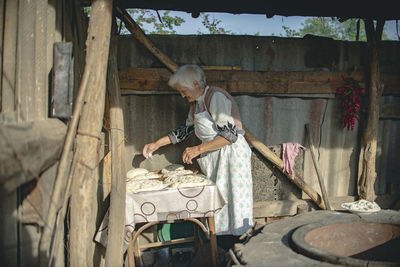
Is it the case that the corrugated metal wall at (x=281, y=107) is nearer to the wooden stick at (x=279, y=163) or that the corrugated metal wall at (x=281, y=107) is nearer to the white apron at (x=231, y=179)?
the wooden stick at (x=279, y=163)

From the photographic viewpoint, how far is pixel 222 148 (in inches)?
146

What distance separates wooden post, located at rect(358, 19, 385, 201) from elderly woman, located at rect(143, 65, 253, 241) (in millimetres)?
1980

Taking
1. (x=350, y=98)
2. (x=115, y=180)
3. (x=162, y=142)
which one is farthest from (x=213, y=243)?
(x=350, y=98)

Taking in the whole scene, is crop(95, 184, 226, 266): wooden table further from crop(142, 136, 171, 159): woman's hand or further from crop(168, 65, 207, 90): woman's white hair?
crop(168, 65, 207, 90): woman's white hair

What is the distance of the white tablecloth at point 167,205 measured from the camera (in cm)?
317

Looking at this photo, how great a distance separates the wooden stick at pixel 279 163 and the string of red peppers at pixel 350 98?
1012 mm

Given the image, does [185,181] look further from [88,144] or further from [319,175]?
[319,175]

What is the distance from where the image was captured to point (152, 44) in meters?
4.08

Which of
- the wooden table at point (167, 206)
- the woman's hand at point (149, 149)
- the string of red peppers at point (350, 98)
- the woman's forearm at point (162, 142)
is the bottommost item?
the wooden table at point (167, 206)

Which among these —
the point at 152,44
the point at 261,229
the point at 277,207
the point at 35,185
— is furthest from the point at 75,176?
the point at 277,207

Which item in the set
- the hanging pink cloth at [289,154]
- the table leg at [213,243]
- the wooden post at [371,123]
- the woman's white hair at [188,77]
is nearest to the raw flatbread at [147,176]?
the table leg at [213,243]

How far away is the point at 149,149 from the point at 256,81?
1.66 m

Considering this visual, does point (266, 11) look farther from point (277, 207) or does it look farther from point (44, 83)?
point (44, 83)

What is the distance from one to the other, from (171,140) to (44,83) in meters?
2.10
